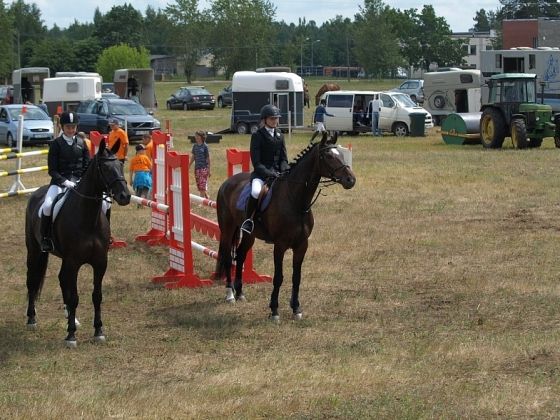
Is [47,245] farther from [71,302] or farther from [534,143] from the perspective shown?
[534,143]

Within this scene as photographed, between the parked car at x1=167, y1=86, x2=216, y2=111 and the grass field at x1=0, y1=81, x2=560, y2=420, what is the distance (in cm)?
4149

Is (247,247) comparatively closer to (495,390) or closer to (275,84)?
(495,390)

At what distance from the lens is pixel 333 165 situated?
389 inches

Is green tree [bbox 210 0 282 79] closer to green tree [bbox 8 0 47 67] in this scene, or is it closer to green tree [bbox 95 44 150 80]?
green tree [bbox 95 44 150 80]

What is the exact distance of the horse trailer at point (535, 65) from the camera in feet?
125

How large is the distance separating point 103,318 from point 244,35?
10061cm

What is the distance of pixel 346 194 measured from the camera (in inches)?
820

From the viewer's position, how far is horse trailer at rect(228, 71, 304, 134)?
39.8m

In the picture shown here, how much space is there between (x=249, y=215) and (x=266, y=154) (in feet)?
2.48

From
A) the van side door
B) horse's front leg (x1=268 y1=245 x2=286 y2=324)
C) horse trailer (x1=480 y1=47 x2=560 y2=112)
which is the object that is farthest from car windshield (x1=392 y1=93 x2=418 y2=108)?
horse's front leg (x1=268 y1=245 x2=286 y2=324)

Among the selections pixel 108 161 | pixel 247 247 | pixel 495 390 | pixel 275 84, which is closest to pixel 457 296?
pixel 247 247

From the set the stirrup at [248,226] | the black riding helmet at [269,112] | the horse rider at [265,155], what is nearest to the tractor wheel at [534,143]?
the horse rider at [265,155]

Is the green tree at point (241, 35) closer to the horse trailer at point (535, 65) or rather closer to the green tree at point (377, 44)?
the green tree at point (377, 44)

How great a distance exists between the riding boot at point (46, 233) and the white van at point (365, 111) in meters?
28.7
